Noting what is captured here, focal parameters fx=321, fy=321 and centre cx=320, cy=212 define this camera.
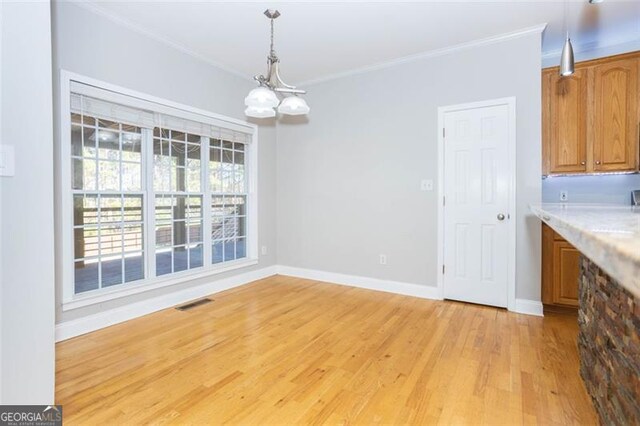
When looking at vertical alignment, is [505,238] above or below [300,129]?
below

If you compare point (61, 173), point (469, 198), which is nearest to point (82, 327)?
point (61, 173)

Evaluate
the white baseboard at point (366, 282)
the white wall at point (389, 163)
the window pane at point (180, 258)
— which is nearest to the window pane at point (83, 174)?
the window pane at point (180, 258)

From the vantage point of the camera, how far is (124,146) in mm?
3098

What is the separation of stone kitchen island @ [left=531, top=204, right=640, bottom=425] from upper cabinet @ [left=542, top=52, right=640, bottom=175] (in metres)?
1.67

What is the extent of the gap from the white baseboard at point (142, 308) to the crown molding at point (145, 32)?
8.52 ft

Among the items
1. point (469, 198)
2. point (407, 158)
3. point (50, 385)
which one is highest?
point (407, 158)

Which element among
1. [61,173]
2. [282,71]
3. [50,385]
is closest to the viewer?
[50,385]

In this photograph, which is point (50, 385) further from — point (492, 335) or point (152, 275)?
point (492, 335)

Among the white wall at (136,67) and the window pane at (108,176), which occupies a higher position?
the white wall at (136,67)

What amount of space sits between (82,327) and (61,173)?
1294mm

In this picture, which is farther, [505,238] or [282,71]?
[282,71]

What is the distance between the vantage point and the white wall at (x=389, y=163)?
3186 millimetres

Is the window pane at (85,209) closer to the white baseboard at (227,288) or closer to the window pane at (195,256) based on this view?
the white baseboard at (227,288)

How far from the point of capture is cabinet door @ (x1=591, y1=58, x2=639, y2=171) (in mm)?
3006
